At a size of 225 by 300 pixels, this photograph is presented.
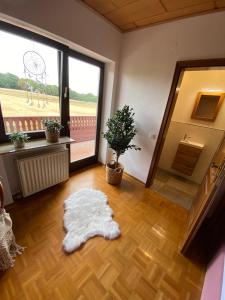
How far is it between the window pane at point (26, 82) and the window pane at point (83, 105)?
32 cm

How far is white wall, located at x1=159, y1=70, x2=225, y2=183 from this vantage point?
2.54 m

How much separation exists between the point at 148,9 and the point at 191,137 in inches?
87.9

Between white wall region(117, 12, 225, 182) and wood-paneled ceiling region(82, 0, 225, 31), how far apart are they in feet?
0.26

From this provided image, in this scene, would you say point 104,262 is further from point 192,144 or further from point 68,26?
point 68,26

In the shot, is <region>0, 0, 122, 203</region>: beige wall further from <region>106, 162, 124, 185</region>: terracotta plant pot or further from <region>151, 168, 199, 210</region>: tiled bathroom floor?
<region>151, 168, 199, 210</region>: tiled bathroom floor

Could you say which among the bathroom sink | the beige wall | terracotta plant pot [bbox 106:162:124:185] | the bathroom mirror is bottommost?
terracotta plant pot [bbox 106:162:124:185]

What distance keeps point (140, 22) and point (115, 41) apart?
461mm

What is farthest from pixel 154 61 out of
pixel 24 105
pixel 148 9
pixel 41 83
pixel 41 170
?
pixel 41 170

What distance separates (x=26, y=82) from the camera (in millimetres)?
1747

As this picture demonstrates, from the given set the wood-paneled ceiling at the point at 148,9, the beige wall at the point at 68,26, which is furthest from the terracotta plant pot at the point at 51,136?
the wood-paneled ceiling at the point at 148,9

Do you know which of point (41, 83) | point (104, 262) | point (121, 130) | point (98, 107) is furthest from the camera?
point (98, 107)

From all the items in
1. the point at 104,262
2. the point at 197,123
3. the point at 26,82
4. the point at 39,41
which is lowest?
the point at 104,262

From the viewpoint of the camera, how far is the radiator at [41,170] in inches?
70.2

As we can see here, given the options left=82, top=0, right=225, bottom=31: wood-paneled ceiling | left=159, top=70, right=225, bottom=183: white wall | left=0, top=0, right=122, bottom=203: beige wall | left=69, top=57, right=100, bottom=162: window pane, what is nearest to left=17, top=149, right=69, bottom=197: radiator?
left=0, top=0, right=122, bottom=203: beige wall
